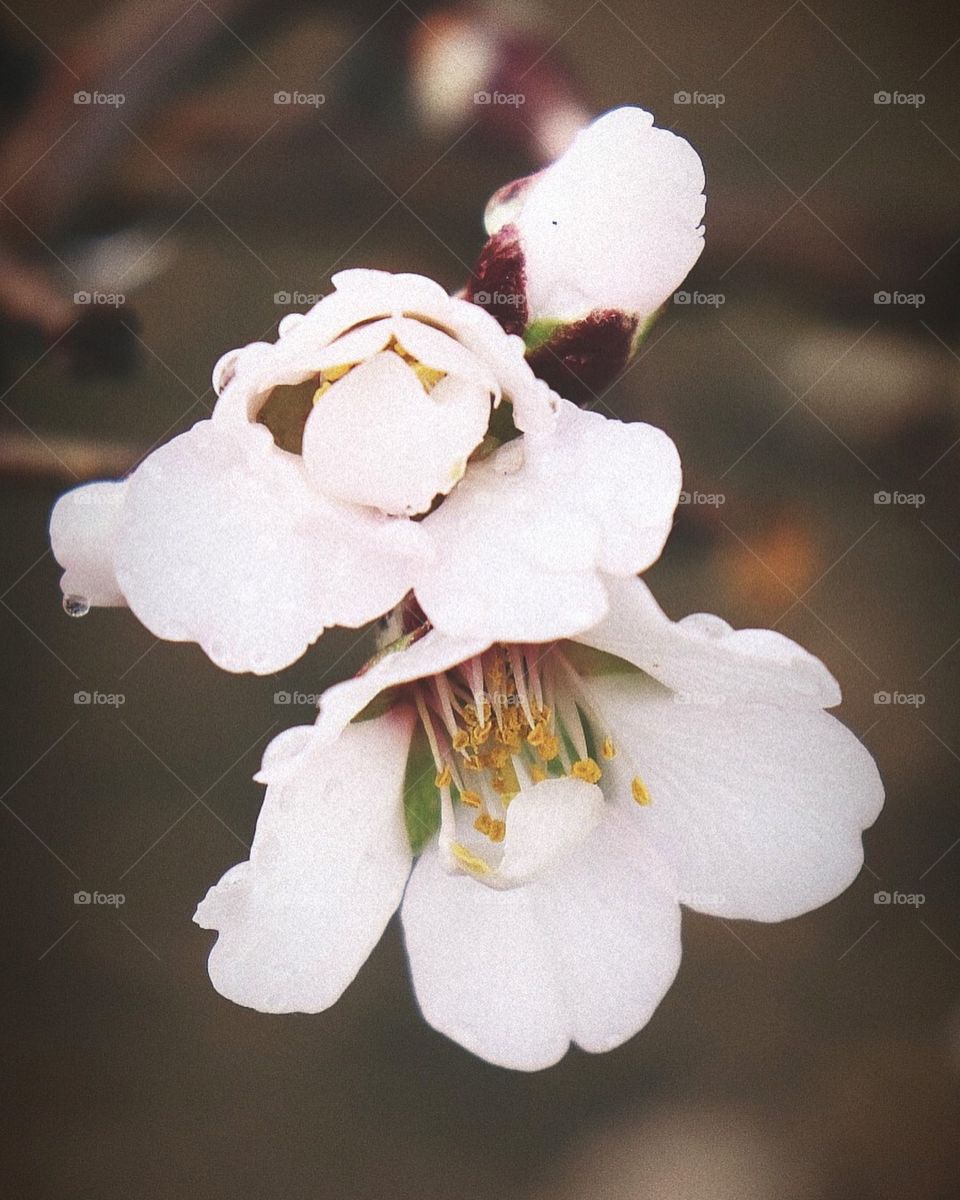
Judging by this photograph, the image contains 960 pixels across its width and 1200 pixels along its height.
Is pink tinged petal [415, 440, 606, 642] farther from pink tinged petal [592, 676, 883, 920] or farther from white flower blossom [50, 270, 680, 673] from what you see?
pink tinged petal [592, 676, 883, 920]

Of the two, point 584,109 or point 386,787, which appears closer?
point 386,787

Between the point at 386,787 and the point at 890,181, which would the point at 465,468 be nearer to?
the point at 386,787

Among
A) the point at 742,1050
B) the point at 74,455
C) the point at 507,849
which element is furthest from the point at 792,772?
the point at 74,455

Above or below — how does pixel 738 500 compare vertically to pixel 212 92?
below

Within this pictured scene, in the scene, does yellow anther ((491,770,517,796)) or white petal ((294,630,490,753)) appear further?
yellow anther ((491,770,517,796))

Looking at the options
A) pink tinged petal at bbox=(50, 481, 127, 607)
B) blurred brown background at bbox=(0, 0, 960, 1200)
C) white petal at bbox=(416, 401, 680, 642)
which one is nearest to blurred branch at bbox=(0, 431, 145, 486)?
blurred brown background at bbox=(0, 0, 960, 1200)

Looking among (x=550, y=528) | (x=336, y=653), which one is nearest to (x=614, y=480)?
(x=550, y=528)
